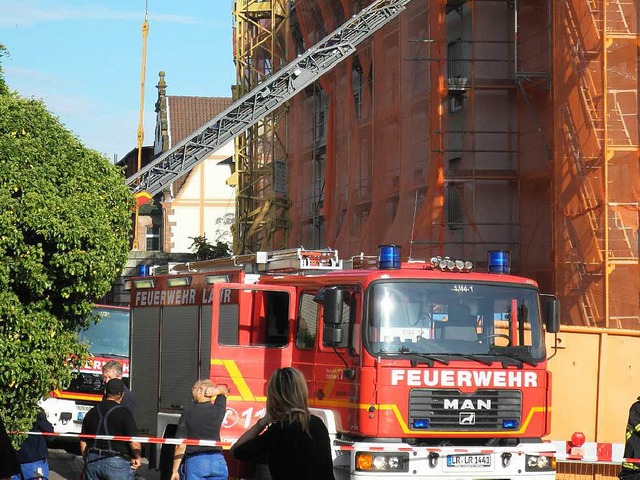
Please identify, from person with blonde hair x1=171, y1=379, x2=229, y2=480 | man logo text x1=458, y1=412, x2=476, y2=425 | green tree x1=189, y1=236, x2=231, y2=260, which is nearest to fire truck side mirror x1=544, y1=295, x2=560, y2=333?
man logo text x1=458, y1=412, x2=476, y2=425

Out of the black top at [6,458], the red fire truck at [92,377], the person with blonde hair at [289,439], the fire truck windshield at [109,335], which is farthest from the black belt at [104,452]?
the fire truck windshield at [109,335]

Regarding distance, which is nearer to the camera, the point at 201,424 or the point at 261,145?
the point at 201,424

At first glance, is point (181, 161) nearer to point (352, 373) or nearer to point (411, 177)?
point (411, 177)

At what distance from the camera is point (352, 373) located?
1174 centimetres

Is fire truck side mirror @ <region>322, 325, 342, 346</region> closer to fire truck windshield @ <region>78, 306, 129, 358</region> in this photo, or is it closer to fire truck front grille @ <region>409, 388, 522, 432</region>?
fire truck front grille @ <region>409, 388, 522, 432</region>

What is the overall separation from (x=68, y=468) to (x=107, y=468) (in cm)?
862

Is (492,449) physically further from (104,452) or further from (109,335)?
(109,335)

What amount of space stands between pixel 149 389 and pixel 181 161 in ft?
42.4

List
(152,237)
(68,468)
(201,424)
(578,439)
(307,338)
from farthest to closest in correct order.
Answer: (152,237), (68,468), (578,439), (307,338), (201,424)

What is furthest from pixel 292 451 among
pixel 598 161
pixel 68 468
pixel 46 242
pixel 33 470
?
pixel 598 161

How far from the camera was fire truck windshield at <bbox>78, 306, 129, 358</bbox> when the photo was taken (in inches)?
786

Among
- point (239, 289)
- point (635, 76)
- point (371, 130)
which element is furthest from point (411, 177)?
point (239, 289)

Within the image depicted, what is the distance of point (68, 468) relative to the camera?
1842 cm

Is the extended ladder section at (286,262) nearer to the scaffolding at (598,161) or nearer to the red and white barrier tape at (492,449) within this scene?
the red and white barrier tape at (492,449)
